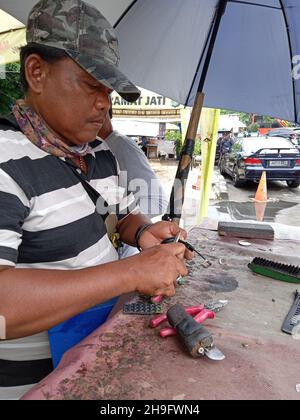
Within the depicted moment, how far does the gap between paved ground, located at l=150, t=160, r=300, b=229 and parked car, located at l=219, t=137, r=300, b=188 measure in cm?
46

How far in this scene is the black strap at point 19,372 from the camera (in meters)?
1.17

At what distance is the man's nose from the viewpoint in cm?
116

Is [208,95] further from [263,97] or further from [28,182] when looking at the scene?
[28,182]

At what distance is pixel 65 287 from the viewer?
2.84 feet

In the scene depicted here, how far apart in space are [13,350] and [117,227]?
2.24 ft

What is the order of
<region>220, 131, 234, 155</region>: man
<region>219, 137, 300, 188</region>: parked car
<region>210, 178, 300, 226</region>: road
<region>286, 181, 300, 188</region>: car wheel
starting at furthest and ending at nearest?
1. <region>220, 131, 234, 155</region>: man
2. <region>286, 181, 300, 188</region>: car wheel
3. <region>219, 137, 300, 188</region>: parked car
4. <region>210, 178, 300, 226</region>: road

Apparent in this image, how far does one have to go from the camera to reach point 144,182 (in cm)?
233

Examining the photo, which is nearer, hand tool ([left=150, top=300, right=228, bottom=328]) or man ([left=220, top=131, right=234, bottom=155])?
hand tool ([left=150, top=300, right=228, bottom=328])

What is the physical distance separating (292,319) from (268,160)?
9.75 metres

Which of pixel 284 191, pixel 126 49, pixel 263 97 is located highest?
pixel 126 49

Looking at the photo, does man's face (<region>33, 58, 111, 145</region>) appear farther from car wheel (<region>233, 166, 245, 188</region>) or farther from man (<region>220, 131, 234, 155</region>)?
man (<region>220, 131, 234, 155</region>)

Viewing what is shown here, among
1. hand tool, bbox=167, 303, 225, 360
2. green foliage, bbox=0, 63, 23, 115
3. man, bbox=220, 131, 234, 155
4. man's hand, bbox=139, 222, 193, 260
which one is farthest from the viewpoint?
man, bbox=220, 131, 234, 155

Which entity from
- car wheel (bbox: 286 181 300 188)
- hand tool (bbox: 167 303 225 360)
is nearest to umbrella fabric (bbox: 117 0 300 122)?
hand tool (bbox: 167 303 225 360)
